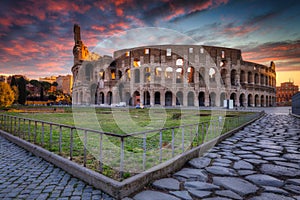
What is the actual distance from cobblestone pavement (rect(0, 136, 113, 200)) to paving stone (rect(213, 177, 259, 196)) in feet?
5.08

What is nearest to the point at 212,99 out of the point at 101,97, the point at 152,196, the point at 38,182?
the point at 101,97

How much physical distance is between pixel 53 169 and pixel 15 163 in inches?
38.7

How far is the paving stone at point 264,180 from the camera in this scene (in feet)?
8.33

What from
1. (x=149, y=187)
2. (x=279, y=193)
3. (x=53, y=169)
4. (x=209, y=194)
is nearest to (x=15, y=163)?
(x=53, y=169)

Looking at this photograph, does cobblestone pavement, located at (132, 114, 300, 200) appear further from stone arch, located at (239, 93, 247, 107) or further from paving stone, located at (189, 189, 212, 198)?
stone arch, located at (239, 93, 247, 107)

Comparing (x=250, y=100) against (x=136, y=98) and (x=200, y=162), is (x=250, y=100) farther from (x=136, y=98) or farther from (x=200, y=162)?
(x=200, y=162)

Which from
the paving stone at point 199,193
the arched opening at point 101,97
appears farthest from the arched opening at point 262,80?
the paving stone at point 199,193

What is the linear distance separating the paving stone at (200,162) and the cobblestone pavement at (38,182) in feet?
5.67

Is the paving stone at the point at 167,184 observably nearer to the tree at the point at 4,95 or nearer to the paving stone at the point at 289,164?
the paving stone at the point at 289,164

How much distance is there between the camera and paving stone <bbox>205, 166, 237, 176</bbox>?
116 inches

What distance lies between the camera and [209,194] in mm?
2256

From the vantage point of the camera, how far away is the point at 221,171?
3.03 metres

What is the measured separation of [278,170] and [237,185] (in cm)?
109

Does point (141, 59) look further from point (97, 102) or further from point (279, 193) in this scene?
point (279, 193)
